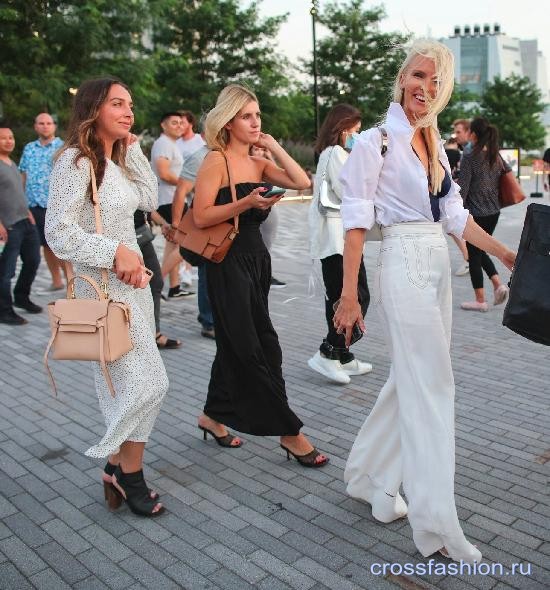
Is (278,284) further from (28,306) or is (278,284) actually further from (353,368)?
(353,368)

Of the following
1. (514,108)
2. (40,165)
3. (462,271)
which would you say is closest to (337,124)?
(40,165)

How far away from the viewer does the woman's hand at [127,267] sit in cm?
311

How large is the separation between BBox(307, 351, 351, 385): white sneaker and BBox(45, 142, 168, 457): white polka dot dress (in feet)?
7.29

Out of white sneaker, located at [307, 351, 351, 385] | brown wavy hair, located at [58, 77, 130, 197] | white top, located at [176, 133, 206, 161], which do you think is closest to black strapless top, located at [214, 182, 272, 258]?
brown wavy hair, located at [58, 77, 130, 197]

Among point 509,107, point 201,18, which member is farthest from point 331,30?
point 509,107

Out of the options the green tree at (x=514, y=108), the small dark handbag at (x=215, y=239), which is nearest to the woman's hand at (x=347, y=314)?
the small dark handbag at (x=215, y=239)

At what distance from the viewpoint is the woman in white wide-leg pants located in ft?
9.61

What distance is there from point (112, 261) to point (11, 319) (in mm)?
4915

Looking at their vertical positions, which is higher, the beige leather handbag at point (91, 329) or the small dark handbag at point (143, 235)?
the small dark handbag at point (143, 235)

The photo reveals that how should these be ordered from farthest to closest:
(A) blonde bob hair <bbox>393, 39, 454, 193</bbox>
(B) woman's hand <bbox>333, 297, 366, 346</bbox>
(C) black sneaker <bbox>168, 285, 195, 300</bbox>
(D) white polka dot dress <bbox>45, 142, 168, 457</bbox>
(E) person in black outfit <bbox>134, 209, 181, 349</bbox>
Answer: (C) black sneaker <bbox>168, 285, 195, 300</bbox>, (E) person in black outfit <bbox>134, 209, 181, 349</bbox>, (D) white polka dot dress <bbox>45, 142, 168, 457</bbox>, (B) woman's hand <bbox>333, 297, 366, 346</bbox>, (A) blonde bob hair <bbox>393, 39, 454, 193</bbox>

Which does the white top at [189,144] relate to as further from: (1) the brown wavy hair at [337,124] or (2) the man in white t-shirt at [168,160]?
(1) the brown wavy hair at [337,124]

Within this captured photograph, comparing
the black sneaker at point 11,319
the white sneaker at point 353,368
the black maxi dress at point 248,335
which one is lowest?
the white sneaker at point 353,368

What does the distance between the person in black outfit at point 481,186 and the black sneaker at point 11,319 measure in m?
4.75

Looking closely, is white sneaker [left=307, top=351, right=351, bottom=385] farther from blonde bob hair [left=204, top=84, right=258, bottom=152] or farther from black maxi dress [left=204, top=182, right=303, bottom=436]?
blonde bob hair [left=204, top=84, right=258, bottom=152]
